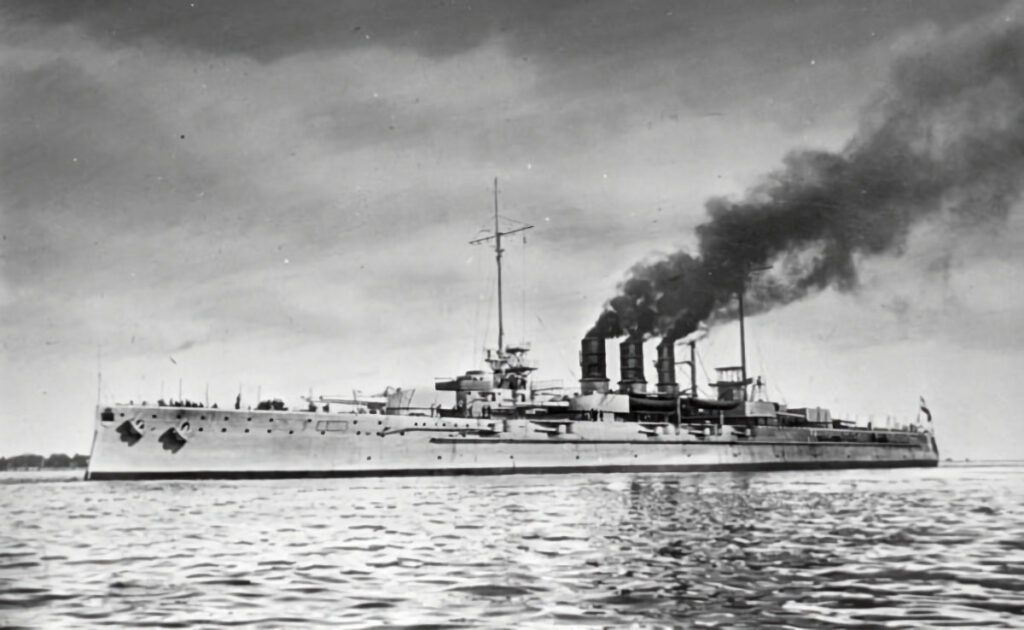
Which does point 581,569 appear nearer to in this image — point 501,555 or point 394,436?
point 501,555

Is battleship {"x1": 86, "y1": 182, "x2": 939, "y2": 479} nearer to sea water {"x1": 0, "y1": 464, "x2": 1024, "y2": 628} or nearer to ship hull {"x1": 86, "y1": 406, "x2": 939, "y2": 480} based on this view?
ship hull {"x1": 86, "y1": 406, "x2": 939, "y2": 480}

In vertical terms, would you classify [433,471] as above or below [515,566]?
above

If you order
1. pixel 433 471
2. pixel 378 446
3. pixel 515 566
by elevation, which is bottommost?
pixel 515 566

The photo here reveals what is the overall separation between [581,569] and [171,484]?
22.0 metres

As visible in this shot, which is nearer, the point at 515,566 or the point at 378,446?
the point at 515,566

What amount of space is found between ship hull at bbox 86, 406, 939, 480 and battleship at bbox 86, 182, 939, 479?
0.05 m

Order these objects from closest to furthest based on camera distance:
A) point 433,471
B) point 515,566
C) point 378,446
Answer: point 515,566, point 378,446, point 433,471

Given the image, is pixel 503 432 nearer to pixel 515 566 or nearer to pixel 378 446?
pixel 378 446

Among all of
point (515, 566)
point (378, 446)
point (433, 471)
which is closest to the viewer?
point (515, 566)

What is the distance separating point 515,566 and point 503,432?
88.7 ft

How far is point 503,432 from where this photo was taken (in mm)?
36250

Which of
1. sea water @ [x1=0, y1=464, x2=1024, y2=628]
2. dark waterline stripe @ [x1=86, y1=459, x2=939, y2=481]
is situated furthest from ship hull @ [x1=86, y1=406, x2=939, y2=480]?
sea water @ [x1=0, y1=464, x2=1024, y2=628]

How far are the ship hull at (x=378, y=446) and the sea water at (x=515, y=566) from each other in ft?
39.9

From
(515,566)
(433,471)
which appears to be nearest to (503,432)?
(433,471)
